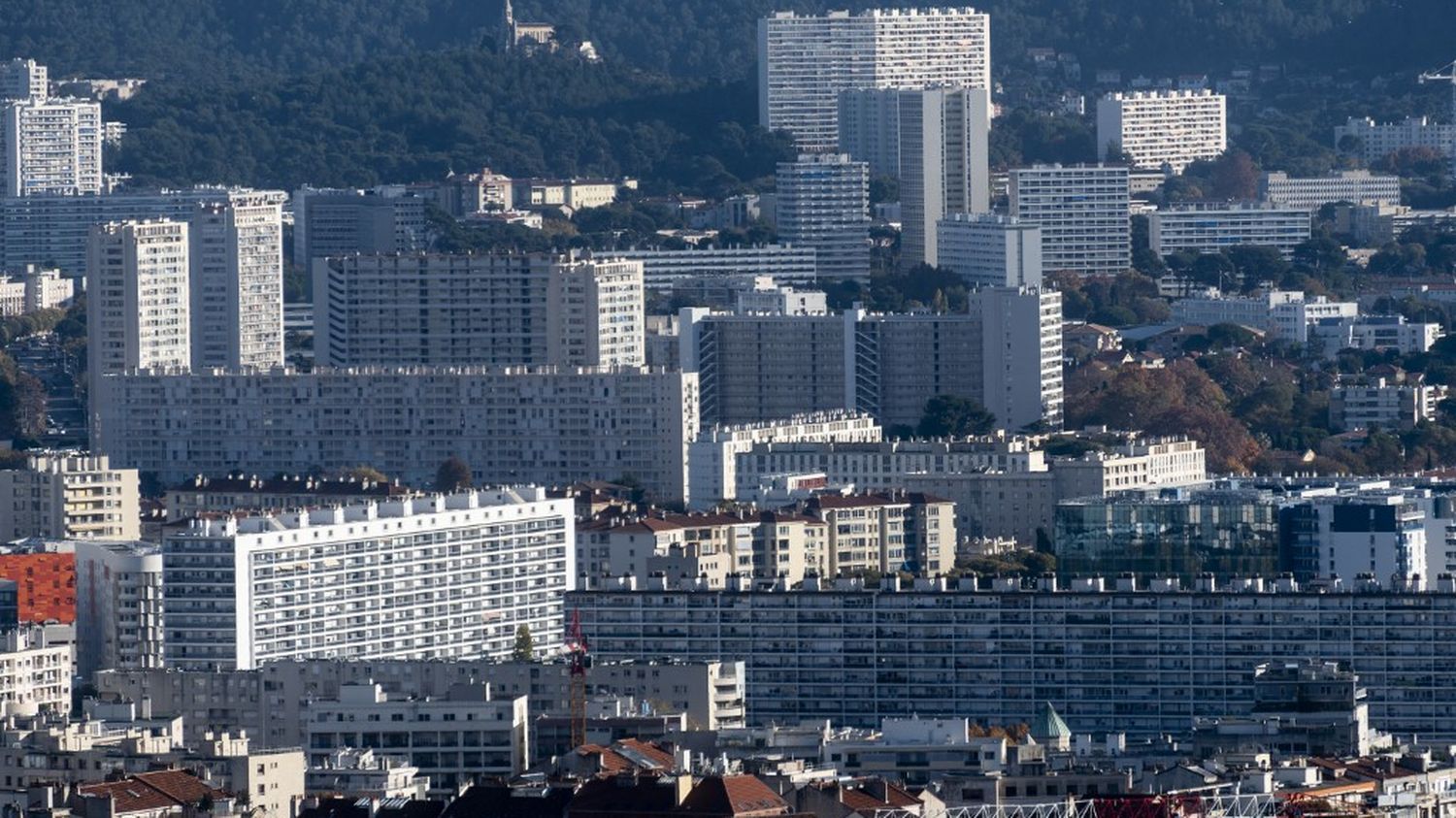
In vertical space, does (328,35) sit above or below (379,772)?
above

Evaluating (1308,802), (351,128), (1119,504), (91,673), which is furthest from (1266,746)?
(351,128)

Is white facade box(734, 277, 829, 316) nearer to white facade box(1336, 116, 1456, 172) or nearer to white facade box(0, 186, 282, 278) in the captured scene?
white facade box(0, 186, 282, 278)

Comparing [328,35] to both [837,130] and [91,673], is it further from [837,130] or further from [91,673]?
[91,673]

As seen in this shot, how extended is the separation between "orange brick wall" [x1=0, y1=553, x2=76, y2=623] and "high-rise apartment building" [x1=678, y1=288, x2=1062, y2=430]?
28.1 meters

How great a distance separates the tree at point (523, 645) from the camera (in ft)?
189

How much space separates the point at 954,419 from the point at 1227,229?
35766 millimetres

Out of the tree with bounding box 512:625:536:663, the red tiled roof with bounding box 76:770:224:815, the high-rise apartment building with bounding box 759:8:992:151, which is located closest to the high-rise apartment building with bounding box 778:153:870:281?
the high-rise apartment building with bounding box 759:8:992:151

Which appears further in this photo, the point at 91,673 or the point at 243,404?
the point at 243,404

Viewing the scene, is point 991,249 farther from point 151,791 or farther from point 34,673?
point 151,791

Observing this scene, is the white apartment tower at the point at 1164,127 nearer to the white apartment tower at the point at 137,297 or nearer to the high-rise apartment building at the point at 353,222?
the high-rise apartment building at the point at 353,222

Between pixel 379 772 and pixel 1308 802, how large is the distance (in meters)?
7.61

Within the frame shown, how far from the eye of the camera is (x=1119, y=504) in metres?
68.4

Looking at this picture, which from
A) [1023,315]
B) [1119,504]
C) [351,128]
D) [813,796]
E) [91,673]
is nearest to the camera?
[813,796]

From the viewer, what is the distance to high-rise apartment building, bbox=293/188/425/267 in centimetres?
11931
